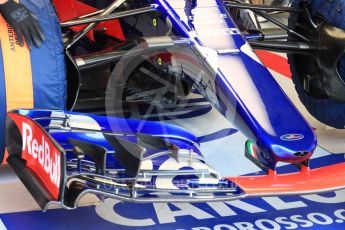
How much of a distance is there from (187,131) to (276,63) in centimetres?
150

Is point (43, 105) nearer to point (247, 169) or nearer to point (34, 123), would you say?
point (34, 123)

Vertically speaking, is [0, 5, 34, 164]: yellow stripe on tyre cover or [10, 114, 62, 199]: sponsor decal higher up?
[0, 5, 34, 164]: yellow stripe on tyre cover

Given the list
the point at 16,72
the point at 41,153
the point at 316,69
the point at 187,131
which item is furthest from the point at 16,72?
the point at 316,69

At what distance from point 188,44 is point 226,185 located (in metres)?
0.45

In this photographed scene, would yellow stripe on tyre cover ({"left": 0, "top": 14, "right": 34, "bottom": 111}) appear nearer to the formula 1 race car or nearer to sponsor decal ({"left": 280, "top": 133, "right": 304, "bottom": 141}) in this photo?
the formula 1 race car

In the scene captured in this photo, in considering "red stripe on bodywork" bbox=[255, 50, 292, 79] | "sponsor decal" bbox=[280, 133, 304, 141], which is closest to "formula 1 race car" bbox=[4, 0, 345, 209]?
"sponsor decal" bbox=[280, 133, 304, 141]

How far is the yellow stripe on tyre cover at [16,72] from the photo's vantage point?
57.4 inches

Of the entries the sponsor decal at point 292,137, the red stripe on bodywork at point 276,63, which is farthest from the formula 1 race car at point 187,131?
the red stripe on bodywork at point 276,63

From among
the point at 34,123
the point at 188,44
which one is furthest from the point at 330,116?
the point at 34,123

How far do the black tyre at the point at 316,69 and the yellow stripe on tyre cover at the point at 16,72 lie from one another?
0.84 meters

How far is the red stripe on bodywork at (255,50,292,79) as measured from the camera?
270cm

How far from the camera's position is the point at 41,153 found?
4.13 ft

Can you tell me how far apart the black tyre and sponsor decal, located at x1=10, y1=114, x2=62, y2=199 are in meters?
0.88

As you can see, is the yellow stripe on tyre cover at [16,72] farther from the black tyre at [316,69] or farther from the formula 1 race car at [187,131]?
the black tyre at [316,69]
